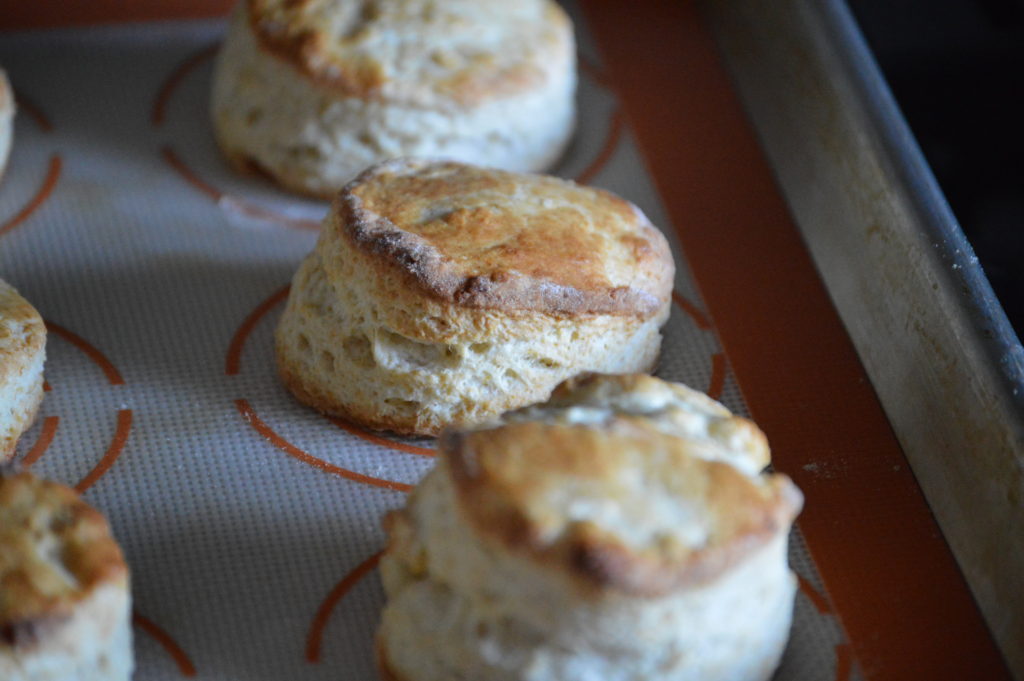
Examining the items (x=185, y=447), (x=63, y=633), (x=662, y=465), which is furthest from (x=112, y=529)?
(x=662, y=465)

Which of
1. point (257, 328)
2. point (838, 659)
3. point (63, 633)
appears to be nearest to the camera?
point (63, 633)

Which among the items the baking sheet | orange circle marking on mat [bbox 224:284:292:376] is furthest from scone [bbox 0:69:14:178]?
orange circle marking on mat [bbox 224:284:292:376]

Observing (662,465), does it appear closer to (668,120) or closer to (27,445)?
(27,445)

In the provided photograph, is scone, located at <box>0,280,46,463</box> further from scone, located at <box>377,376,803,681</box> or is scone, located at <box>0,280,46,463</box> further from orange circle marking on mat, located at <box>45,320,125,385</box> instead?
scone, located at <box>377,376,803,681</box>

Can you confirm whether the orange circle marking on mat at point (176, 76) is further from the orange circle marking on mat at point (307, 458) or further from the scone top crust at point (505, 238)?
the orange circle marking on mat at point (307, 458)

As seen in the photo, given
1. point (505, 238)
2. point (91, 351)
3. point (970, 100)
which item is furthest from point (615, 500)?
point (970, 100)

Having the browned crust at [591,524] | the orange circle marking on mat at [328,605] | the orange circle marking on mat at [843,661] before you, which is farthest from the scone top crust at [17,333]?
the orange circle marking on mat at [843,661]
